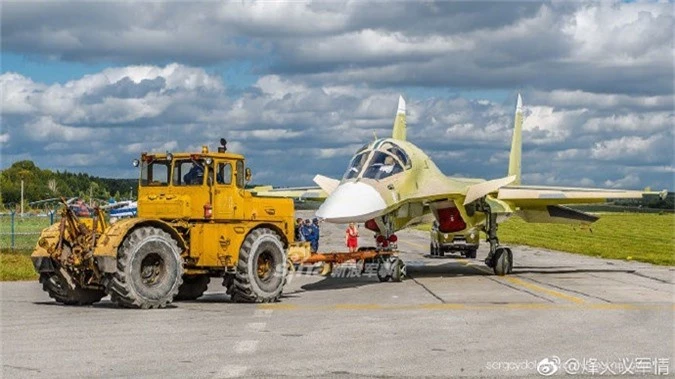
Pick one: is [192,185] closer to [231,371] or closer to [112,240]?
[112,240]

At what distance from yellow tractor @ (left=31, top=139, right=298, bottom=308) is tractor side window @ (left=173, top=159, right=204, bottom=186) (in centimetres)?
2

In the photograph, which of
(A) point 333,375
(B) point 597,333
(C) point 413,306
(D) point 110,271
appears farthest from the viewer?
(C) point 413,306

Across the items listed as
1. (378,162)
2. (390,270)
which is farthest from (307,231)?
(378,162)

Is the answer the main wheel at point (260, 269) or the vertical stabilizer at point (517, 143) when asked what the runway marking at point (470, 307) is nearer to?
the main wheel at point (260, 269)

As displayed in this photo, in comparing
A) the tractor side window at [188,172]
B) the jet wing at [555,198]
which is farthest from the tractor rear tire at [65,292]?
the jet wing at [555,198]

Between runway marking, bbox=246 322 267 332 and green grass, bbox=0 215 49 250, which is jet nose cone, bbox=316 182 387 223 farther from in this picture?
green grass, bbox=0 215 49 250

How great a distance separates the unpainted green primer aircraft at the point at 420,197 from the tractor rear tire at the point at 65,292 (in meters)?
5.65

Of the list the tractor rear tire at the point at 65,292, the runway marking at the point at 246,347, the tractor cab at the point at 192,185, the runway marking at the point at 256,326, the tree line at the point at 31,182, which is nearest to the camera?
the runway marking at the point at 246,347

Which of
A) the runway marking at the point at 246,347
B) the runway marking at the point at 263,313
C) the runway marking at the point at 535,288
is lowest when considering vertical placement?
the runway marking at the point at 535,288

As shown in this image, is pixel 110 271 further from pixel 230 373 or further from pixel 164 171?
pixel 230 373

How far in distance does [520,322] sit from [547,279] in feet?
37.9

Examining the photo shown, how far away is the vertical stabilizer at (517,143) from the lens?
39.4 metres

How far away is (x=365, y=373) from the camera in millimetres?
10914

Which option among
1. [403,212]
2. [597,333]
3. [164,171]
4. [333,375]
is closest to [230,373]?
[333,375]
